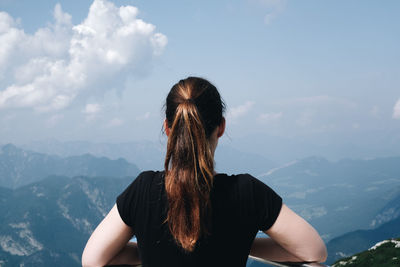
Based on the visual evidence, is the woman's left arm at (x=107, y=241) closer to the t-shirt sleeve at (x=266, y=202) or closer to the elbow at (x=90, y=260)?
the elbow at (x=90, y=260)

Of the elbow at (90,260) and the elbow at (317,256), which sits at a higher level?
the elbow at (90,260)

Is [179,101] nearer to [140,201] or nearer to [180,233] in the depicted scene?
[140,201]

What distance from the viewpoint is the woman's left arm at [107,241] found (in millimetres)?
2432

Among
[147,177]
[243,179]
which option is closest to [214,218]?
[243,179]

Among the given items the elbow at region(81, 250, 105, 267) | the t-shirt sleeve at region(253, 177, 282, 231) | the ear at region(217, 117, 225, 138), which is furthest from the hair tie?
the elbow at region(81, 250, 105, 267)

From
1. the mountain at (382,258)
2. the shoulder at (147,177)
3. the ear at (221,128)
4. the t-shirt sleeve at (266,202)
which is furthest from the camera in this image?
the mountain at (382,258)

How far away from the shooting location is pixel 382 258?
2917 centimetres

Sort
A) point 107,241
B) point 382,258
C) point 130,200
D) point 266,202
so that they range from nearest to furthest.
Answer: point 266,202 < point 130,200 < point 107,241 < point 382,258

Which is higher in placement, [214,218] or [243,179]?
[243,179]

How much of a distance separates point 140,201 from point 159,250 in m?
0.36

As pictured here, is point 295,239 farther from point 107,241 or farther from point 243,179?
point 107,241

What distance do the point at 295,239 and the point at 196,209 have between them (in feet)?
2.37

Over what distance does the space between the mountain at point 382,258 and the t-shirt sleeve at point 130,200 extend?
2856 centimetres

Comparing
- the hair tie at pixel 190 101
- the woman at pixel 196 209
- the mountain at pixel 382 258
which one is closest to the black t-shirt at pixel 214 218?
the woman at pixel 196 209
